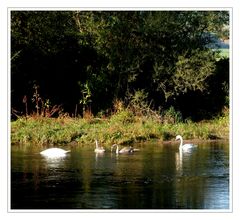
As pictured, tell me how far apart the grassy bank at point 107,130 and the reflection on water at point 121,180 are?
1.26 m

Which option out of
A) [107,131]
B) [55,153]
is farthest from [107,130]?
[55,153]

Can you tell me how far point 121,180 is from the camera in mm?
14867

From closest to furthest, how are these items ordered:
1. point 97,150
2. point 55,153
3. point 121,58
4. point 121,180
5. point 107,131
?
1. point 121,180
2. point 55,153
3. point 97,150
4. point 107,131
5. point 121,58

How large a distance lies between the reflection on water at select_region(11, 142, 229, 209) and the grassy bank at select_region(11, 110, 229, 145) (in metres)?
1.26

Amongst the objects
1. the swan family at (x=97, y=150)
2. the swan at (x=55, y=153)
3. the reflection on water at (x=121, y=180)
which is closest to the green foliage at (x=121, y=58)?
the swan family at (x=97, y=150)

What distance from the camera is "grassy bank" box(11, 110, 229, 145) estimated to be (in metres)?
20.5

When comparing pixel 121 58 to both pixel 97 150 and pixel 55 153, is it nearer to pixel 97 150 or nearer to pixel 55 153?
pixel 97 150

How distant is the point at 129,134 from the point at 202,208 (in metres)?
8.65

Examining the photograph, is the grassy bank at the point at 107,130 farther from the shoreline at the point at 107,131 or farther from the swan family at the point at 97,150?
the swan family at the point at 97,150

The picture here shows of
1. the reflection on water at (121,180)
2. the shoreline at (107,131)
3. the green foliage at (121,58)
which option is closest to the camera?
the reflection on water at (121,180)

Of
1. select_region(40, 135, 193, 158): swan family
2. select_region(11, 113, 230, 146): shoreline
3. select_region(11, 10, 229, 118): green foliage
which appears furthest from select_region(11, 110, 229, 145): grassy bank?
select_region(11, 10, 229, 118): green foliage

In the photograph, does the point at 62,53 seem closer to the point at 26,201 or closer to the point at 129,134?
the point at 129,134

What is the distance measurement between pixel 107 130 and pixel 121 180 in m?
6.45

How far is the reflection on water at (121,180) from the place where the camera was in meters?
13.0
